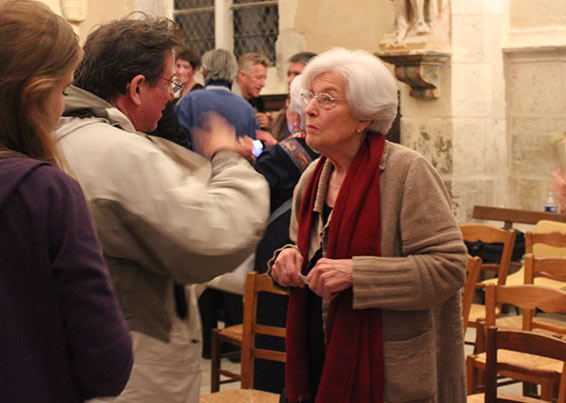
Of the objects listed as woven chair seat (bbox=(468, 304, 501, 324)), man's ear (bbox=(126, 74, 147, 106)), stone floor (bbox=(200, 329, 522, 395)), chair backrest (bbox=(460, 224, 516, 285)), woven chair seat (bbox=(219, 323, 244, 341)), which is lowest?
stone floor (bbox=(200, 329, 522, 395))

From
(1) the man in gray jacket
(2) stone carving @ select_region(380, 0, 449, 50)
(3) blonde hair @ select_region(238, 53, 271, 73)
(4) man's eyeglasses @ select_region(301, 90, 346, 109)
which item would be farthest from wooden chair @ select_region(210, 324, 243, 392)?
(2) stone carving @ select_region(380, 0, 449, 50)

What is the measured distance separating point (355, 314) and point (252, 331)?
41.9 inches

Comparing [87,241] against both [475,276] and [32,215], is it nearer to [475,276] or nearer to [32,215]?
[32,215]

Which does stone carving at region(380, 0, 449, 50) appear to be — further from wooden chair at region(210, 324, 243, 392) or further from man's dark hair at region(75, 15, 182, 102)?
man's dark hair at region(75, 15, 182, 102)

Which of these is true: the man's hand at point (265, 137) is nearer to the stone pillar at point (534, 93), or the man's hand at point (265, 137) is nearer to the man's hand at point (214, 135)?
the man's hand at point (214, 135)

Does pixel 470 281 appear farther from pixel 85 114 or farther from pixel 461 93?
pixel 461 93

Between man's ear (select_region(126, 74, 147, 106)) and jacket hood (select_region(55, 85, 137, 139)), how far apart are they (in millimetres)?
95

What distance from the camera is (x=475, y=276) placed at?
13.0 ft

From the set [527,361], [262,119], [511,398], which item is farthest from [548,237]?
[262,119]

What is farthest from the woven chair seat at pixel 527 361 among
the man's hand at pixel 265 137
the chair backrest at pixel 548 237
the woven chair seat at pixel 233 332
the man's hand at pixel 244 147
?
the man's hand at pixel 244 147

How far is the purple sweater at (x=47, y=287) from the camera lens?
1.24m

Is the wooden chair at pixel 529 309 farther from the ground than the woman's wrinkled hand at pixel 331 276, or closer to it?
closer to it

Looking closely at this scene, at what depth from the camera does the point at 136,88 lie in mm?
1807

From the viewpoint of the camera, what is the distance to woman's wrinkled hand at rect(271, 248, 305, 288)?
8.28ft
